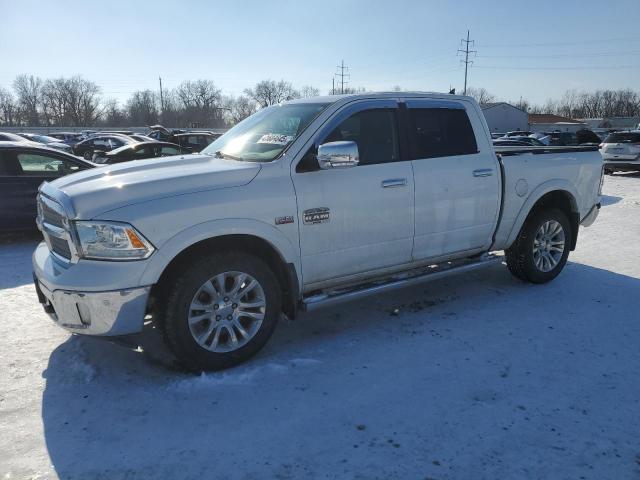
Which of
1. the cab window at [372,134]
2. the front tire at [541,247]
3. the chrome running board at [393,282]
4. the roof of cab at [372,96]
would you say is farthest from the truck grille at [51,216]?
the front tire at [541,247]

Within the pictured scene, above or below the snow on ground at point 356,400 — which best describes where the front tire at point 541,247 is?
above

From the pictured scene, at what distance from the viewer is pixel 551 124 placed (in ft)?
277

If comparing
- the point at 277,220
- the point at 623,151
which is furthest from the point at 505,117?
the point at 277,220

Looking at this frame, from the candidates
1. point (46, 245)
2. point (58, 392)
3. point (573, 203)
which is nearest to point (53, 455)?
point (58, 392)

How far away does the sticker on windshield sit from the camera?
12.7 feet

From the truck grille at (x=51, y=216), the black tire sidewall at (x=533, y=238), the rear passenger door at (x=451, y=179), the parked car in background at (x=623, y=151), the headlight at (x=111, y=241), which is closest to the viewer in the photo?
the headlight at (x=111, y=241)

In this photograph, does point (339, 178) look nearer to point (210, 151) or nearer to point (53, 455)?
point (210, 151)

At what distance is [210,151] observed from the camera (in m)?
4.53

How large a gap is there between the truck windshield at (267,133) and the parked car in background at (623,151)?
55.0 ft

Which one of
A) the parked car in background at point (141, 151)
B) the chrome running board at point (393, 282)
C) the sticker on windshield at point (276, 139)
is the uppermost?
the sticker on windshield at point (276, 139)

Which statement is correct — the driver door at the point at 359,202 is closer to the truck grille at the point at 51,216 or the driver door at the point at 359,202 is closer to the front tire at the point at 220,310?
the front tire at the point at 220,310

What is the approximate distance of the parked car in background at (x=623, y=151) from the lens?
1723cm

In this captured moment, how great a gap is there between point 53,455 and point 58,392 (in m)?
0.73

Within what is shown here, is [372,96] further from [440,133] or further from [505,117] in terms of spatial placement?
[505,117]
